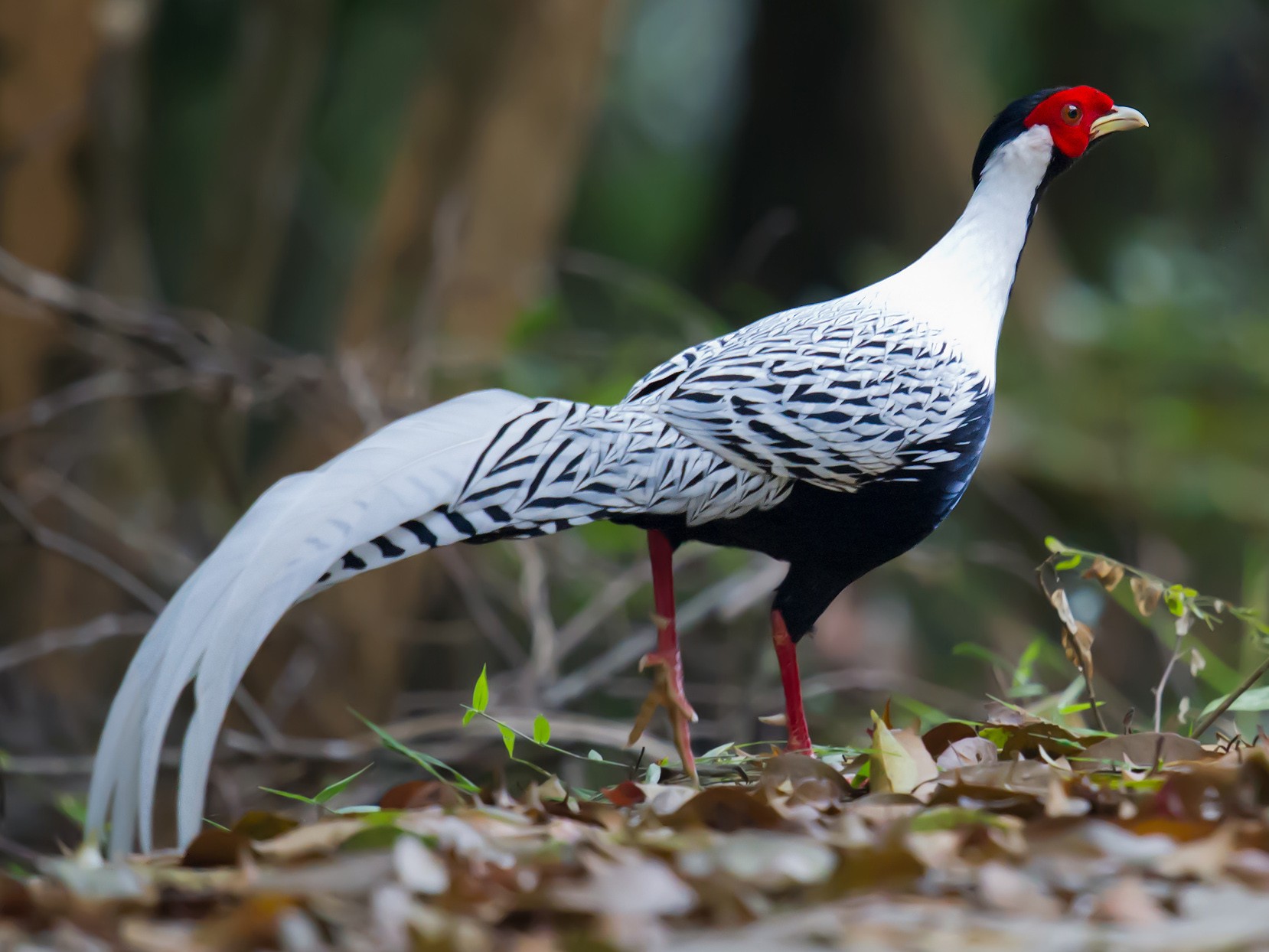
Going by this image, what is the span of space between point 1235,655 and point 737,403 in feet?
23.5

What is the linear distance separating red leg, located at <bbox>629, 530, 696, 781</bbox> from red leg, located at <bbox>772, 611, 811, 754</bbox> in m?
0.28

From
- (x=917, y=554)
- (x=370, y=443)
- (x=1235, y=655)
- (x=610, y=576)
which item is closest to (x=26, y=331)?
(x=610, y=576)

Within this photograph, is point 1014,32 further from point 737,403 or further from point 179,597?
point 179,597

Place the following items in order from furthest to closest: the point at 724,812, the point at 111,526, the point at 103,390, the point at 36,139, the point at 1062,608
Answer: the point at 36,139 < the point at 111,526 < the point at 103,390 < the point at 1062,608 < the point at 724,812

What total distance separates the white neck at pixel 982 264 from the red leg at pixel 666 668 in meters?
0.95

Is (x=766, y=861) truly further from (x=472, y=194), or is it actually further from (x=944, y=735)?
(x=472, y=194)

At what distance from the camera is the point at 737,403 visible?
10.7 ft

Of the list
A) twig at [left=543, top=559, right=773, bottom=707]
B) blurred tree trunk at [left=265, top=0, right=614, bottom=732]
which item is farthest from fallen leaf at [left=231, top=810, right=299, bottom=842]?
blurred tree trunk at [left=265, top=0, right=614, bottom=732]

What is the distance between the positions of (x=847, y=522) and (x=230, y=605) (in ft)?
5.22

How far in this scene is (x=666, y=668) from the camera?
2.43 metres

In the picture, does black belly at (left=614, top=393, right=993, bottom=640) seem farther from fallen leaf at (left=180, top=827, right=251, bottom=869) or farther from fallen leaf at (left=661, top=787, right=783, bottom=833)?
fallen leaf at (left=180, top=827, right=251, bottom=869)

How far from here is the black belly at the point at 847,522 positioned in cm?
336

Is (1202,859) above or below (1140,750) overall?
above

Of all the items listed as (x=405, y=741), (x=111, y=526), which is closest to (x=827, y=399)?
(x=405, y=741)
